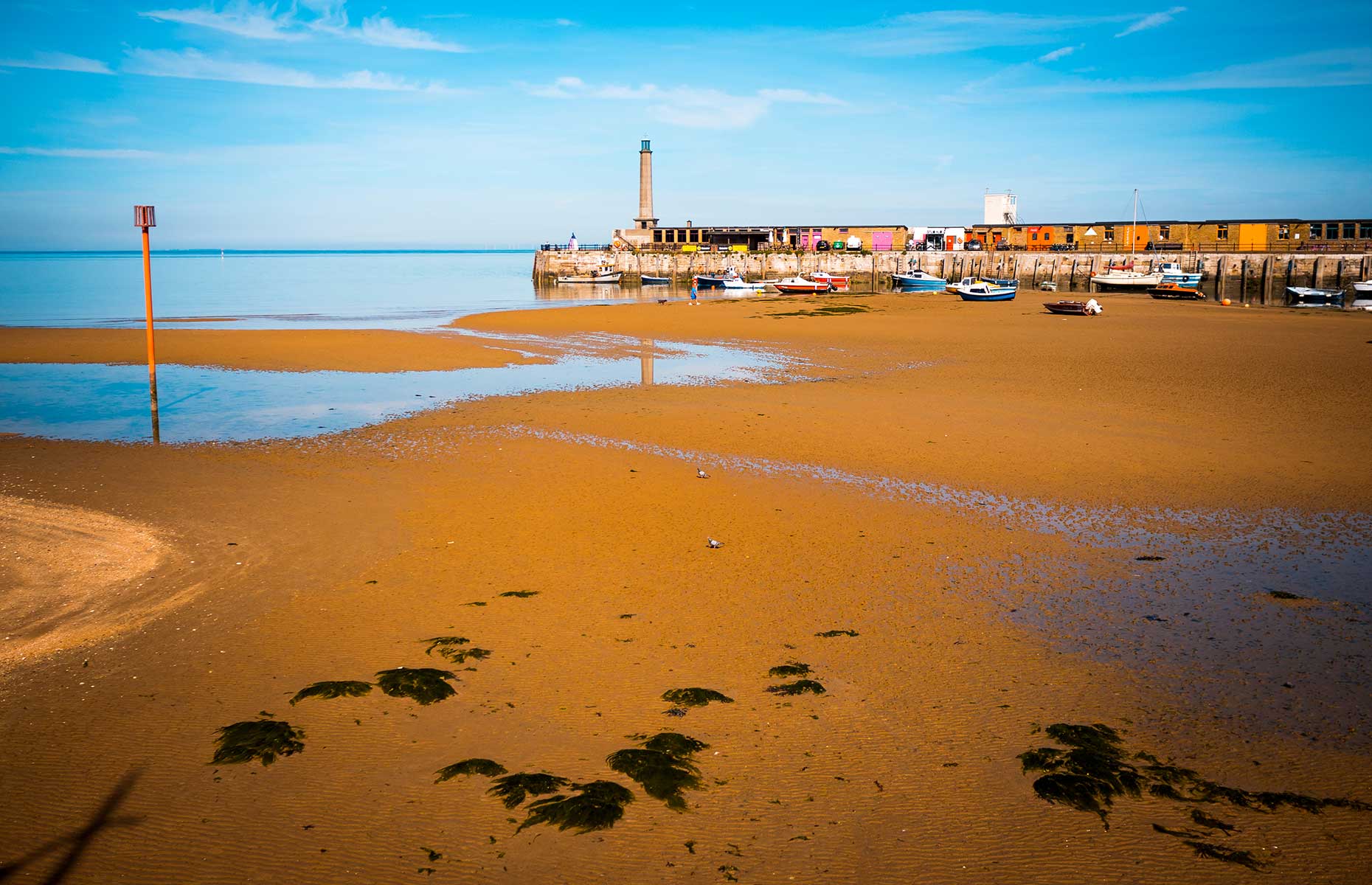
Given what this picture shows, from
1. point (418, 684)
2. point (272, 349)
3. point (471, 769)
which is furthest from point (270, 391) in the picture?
point (471, 769)

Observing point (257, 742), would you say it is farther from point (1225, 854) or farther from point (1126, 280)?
point (1126, 280)

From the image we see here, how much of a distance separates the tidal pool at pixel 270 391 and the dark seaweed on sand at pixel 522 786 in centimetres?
1124

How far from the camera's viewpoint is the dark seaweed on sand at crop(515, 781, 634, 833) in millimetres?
4543

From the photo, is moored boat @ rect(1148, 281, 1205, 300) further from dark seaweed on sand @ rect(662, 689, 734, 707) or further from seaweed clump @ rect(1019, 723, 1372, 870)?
dark seaweed on sand @ rect(662, 689, 734, 707)

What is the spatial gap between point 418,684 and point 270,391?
622 inches

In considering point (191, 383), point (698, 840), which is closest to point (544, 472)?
point (698, 840)

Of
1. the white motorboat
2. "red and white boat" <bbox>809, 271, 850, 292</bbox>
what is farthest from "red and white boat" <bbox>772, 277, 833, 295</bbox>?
the white motorboat

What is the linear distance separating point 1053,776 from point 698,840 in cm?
209

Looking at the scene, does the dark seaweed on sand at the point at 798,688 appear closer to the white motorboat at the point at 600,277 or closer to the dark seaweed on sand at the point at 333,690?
the dark seaweed on sand at the point at 333,690

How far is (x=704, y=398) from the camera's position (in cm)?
1798

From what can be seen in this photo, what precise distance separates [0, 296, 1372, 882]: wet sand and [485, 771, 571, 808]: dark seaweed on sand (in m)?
0.11

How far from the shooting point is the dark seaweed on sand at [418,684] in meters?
5.91

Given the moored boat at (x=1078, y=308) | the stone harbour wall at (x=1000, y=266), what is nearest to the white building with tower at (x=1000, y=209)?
the stone harbour wall at (x=1000, y=266)

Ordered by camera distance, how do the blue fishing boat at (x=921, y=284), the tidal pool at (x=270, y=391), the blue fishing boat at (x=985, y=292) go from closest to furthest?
the tidal pool at (x=270, y=391) → the blue fishing boat at (x=985, y=292) → the blue fishing boat at (x=921, y=284)
